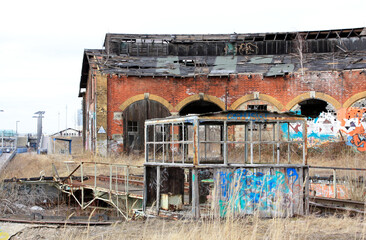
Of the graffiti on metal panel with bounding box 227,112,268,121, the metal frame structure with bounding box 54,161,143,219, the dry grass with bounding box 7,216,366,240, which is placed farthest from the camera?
the metal frame structure with bounding box 54,161,143,219

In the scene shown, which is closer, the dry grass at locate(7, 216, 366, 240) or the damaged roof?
the dry grass at locate(7, 216, 366, 240)

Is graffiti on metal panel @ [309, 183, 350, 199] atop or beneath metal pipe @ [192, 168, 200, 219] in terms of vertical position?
beneath

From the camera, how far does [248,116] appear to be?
1122cm

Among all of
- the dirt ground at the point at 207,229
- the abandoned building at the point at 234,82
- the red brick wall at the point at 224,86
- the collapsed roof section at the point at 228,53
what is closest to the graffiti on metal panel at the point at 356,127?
the abandoned building at the point at 234,82

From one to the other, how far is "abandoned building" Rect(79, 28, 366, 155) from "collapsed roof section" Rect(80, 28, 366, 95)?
63 mm

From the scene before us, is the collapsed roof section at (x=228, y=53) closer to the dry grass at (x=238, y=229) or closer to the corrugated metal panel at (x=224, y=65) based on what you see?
the corrugated metal panel at (x=224, y=65)

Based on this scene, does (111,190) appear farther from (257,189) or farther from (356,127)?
(356,127)

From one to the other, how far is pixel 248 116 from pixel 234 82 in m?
15.9

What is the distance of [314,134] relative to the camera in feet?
84.6

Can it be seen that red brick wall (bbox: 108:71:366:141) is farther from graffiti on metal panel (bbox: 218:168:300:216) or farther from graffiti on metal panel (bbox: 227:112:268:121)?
graffiti on metal panel (bbox: 218:168:300:216)

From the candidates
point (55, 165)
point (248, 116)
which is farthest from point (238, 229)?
point (55, 165)

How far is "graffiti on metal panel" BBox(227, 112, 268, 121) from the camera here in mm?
11117

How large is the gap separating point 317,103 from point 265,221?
889 inches

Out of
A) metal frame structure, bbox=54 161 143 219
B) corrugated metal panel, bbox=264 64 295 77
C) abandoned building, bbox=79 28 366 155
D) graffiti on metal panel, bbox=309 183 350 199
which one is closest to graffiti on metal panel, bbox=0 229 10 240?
metal frame structure, bbox=54 161 143 219
